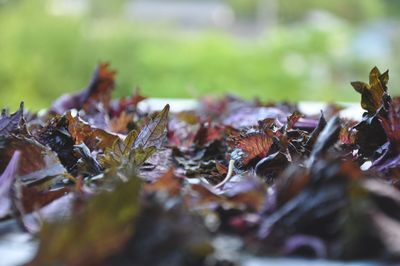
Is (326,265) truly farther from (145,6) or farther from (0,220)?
(145,6)

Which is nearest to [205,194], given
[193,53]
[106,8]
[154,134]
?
[154,134]

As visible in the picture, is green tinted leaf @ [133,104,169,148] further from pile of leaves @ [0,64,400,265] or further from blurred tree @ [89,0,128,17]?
blurred tree @ [89,0,128,17]

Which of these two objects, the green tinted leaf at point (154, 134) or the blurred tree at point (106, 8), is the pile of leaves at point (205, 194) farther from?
the blurred tree at point (106, 8)

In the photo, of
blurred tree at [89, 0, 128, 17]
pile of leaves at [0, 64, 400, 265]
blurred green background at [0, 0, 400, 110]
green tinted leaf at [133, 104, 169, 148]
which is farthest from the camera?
blurred tree at [89, 0, 128, 17]

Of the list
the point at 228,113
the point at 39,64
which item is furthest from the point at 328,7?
the point at 228,113

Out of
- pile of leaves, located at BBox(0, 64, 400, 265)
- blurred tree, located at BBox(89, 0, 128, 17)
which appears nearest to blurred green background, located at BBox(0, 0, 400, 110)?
blurred tree, located at BBox(89, 0, 128, 17)

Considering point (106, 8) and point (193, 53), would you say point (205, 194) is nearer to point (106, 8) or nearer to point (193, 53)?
point (193, 53)
